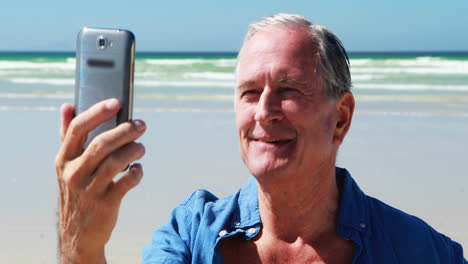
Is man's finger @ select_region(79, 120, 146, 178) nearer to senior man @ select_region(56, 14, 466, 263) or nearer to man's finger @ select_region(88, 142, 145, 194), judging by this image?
man's finger @ select_region(88, 142, 145, 194)

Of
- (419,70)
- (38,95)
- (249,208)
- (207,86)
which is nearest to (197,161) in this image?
(249,208)

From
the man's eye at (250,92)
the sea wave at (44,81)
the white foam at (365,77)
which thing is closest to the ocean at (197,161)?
the man's eye at (250,92)

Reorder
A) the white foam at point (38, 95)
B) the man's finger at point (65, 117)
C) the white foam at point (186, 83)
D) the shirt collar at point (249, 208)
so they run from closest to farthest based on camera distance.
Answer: the man's finger at point (65, 117)
the shirt collar at point (249, 208)
the white foam at point (38, 95)
the white foam at point (186, 83)

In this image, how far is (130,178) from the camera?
145 centimetres

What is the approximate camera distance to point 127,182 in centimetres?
146

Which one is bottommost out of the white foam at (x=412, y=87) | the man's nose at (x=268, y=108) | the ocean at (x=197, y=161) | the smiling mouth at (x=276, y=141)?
the white foam at (x=412, y=87)

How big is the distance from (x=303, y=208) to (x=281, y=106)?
393 mm

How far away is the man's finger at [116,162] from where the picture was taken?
1.42 m

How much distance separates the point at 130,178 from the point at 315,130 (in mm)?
974

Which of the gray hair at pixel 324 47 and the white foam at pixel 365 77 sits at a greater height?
the gray hair at pixel 324 47

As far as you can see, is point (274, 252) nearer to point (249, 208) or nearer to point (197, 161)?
point (249, 208)

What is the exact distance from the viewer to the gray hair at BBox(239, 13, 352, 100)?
7.51ft

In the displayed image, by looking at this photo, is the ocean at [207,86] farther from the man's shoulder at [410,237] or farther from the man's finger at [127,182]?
the man's finger at [127,182]

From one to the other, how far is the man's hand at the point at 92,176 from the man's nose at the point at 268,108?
0.77 m
